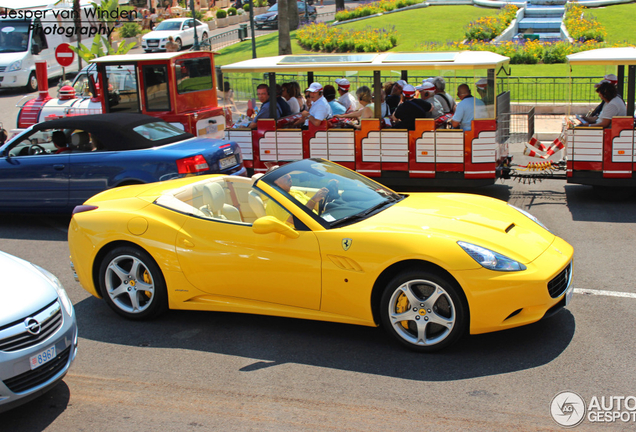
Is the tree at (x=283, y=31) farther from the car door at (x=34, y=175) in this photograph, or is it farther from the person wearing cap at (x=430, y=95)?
the car door at (x=34, y=175)

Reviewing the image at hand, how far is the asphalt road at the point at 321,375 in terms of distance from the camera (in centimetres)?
423

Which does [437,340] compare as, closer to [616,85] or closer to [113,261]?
[113,261]

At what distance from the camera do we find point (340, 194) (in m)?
5.75

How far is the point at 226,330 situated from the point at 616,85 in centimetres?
752

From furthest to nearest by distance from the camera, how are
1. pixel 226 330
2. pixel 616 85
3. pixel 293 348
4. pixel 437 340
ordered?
1. pixel 616 85
2. pixel 226 330
3. pixel 293 348
4. pixel 437 340

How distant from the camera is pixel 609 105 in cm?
966

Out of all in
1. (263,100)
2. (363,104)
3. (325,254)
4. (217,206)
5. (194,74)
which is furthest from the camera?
(194,74)

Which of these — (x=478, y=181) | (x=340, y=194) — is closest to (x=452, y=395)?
(x=340, y=194)

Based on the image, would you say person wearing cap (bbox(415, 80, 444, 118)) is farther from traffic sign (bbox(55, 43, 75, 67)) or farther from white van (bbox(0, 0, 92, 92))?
white van (bbox(0, 0, 92, 92))

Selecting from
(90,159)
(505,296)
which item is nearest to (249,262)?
(505,296)

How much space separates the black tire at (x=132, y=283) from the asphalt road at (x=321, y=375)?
0.52 feet

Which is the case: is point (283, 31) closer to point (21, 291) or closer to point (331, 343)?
point (331, 343)

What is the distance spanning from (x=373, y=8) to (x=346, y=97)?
31.1m

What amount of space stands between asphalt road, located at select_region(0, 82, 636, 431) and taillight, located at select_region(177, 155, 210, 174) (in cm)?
279
